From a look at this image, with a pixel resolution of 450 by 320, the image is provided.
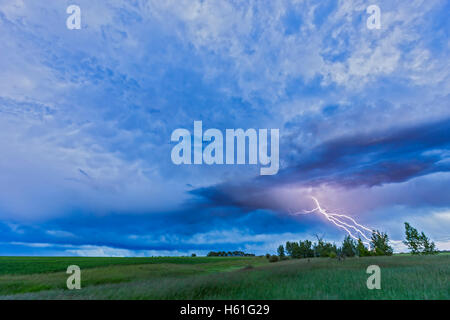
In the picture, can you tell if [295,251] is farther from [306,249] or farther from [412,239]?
[412,239]

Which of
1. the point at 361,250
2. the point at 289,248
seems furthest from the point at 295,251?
the point at 361,250

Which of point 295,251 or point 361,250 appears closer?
point 361,250

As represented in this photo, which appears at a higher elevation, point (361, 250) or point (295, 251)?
point (361, 250)

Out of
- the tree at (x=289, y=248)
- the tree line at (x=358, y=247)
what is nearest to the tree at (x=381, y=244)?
the tree line at (x=358, y=247)

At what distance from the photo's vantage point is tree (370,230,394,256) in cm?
8181

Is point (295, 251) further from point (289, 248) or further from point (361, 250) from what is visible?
point (361, 250)

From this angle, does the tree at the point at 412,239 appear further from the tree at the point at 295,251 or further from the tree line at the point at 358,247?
the tree at the point at 295,251

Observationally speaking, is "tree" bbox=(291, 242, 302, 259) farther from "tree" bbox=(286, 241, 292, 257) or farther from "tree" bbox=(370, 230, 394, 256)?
"tree" bbox=(370, 230, 394, 256)

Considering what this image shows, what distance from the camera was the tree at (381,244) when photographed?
8181 centimetres

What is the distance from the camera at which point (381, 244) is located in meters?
83.6
